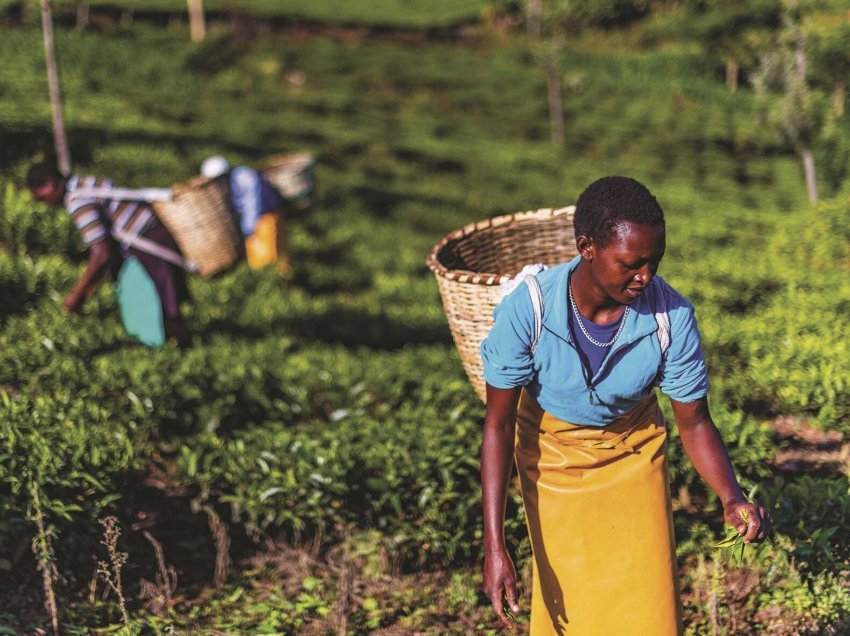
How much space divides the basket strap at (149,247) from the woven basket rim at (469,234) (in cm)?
262

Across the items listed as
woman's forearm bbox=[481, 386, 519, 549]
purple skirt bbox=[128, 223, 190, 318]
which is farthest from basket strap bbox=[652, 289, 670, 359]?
purple skirt bbox=[128, 223, 190, 318]

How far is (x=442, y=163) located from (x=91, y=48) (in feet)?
34.0

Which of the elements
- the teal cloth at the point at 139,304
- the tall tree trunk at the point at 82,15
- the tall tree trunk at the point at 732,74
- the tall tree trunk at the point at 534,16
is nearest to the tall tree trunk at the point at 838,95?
the tall tree trunk at the point at 732,74

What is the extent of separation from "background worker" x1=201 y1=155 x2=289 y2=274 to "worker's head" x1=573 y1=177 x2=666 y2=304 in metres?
4.84

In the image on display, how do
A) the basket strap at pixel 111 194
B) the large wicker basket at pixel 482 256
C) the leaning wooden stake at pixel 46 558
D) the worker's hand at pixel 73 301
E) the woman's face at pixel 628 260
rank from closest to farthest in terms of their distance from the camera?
the woman's face at pixel 628 260
the large wicker basket at pixel 482 256
the leaning wooden stake at pixel 46 558
the basket strap at pixel 111 194
the worker's hand at pixel 73 301

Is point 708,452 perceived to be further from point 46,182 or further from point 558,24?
point 558,24

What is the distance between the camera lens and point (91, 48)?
928 inches

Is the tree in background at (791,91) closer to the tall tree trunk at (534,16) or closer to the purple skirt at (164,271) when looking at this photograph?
the purple skirt at (164,271)

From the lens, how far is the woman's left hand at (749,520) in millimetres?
2391

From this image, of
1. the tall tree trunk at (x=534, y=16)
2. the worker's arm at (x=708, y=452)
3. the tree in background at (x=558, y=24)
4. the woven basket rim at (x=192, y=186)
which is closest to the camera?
the worker's arm at (x=708, y=452)

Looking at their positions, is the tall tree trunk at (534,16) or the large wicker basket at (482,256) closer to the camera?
the large wicker basket at (482,256)

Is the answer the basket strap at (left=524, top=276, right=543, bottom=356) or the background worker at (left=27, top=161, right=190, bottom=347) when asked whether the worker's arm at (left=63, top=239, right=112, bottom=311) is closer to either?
the background worker at (left=27, top=161, right=190, bottom=347)

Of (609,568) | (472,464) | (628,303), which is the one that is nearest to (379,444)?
(472,464)

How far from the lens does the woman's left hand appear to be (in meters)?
2.39
